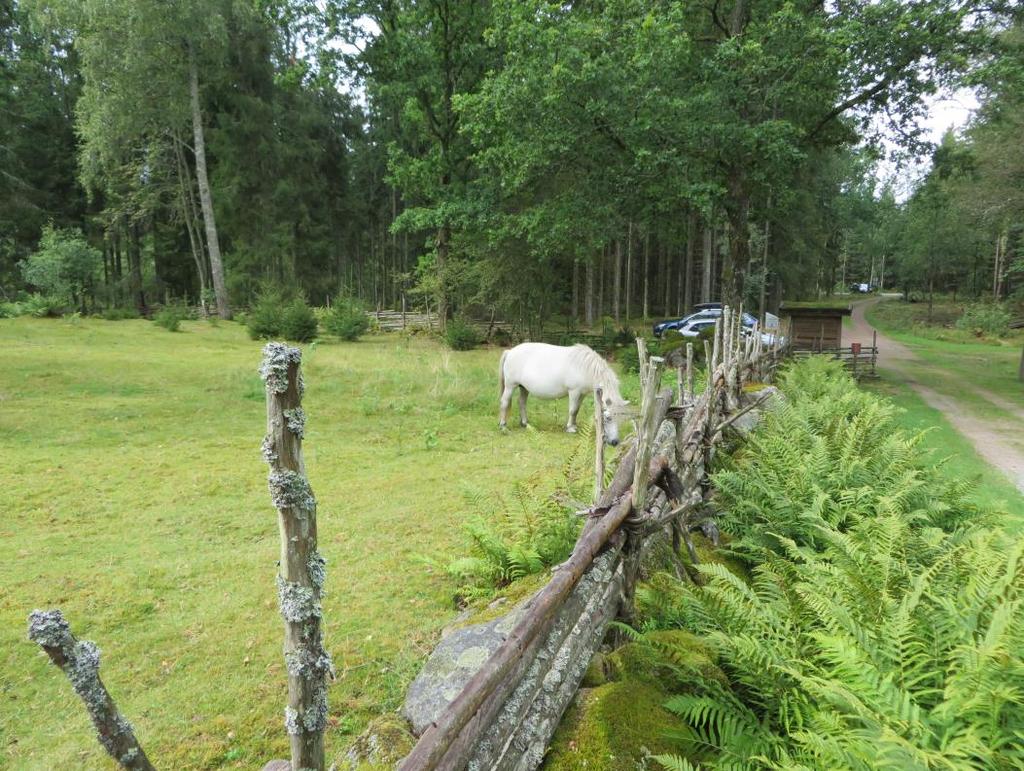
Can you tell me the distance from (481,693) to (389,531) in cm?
436

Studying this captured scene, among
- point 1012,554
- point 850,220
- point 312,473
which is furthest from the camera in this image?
point 850,220

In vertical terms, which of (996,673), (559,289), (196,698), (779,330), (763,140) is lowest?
(196,698)

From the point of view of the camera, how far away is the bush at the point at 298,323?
815 inches

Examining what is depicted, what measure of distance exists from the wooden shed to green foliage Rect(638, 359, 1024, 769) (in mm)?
16187

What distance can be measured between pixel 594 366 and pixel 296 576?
8.14 meters

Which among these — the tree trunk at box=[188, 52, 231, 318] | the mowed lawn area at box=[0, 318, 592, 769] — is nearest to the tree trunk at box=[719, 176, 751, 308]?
the mowed lawn area at box=[0, 318, 592, 769]

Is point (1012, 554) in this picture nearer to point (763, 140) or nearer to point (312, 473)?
point (312, 473)

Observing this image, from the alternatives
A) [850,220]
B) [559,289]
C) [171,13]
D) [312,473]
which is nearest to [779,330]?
[559,289]

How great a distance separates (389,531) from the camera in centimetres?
589

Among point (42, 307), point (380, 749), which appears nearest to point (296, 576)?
point (380, 749)

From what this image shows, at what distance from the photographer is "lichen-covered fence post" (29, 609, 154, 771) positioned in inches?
45.0

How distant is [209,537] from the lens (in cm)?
575

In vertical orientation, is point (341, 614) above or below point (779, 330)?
below

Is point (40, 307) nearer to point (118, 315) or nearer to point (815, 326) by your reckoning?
point (118, 315)
